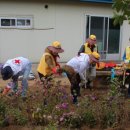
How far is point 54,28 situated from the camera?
17125mm

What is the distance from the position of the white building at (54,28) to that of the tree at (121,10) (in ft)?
32.8

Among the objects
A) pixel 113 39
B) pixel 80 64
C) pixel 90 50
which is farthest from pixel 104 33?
pixel 80 64

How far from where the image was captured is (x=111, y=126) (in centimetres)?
649

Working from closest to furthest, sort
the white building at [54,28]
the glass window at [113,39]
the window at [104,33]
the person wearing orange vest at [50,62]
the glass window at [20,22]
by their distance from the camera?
the person wearing orange vest at [50,62]
the white building at [54,28]
the glass window at [20,22]
the window at [104,33]
the glass window at [113,39]

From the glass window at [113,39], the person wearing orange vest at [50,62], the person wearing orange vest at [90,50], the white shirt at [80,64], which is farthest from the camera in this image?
the glass window at [113,39]

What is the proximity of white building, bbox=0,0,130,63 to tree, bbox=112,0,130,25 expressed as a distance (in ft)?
32.8

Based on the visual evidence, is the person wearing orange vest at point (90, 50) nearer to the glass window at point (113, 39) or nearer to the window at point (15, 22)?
the window at point (15, 22)

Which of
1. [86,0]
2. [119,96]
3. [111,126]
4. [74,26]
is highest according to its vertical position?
[86,0]

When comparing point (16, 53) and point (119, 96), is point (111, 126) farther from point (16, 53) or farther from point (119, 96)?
point (16, 53)

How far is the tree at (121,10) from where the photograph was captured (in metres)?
6.24

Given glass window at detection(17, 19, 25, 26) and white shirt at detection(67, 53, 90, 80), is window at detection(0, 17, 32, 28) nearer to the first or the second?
glass window at detection(17, 19, 25, 26)

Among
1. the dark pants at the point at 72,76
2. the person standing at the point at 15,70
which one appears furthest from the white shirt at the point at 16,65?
the dark pants at the point at 72,76

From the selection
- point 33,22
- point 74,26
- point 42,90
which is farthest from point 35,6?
point 42,90

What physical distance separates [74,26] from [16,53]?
9.39 ft
